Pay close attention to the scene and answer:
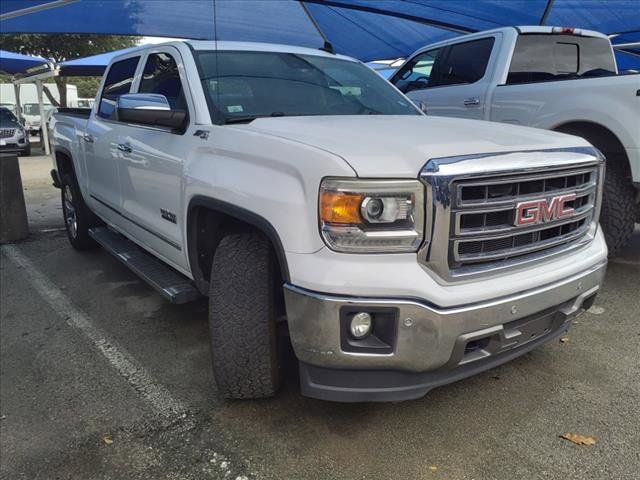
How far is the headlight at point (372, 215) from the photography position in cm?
212

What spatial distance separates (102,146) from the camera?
15.0 feet

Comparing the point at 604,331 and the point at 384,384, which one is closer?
the point at 384,384

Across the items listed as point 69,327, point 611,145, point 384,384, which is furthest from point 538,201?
point 69,327

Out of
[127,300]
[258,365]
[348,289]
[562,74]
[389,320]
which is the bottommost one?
[127,300]

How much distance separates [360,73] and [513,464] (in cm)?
293

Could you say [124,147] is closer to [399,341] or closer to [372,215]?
[372,215]

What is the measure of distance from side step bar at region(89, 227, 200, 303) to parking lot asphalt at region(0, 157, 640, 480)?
1.52 feet

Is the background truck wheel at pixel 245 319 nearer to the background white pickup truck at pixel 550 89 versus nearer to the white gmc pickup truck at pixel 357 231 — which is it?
the white gmc pickup truck at pixel 357 231

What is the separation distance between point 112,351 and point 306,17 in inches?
316

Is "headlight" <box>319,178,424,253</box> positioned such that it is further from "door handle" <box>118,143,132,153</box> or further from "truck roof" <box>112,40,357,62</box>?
"door handle" <box>118,143,132,153</box>

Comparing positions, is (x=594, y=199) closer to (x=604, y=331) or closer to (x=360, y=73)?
(x=604, y=331)

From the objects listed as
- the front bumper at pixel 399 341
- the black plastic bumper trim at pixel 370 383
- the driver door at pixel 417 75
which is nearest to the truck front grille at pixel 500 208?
the front bumper at pixel 399 341

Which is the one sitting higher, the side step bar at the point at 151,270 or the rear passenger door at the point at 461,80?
the rear passenger door at the point at 461,80

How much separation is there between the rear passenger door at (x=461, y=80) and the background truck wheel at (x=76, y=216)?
408 centimetres
